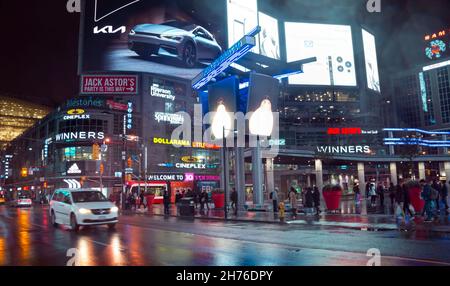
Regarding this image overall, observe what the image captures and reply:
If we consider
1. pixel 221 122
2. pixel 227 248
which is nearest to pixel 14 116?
pixel 221 122

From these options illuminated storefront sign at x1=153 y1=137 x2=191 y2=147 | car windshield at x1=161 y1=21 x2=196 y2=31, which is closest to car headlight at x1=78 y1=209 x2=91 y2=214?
car windshield at x1=161 y1=21 x2=196 y2=31

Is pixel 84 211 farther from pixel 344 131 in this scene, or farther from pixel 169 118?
pixel 344 131

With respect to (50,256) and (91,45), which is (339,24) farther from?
(50,256)

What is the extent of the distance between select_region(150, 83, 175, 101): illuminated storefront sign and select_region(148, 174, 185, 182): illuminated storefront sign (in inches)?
571

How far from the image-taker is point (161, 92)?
6981 cm

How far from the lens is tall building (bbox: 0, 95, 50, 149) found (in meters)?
160

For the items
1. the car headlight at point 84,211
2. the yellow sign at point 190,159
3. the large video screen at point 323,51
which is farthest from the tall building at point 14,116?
the car headlight at point 84,211

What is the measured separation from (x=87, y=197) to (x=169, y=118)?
53.4 m

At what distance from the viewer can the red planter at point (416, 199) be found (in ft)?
65.4

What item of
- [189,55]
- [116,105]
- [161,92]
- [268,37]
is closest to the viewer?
[189,55]

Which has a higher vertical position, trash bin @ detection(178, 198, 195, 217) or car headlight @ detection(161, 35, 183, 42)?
car headlight @ detection(161, 35, 183, 42)

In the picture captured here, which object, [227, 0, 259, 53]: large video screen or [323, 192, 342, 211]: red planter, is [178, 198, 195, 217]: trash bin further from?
[227, 0, 259, 53]: large video screen
